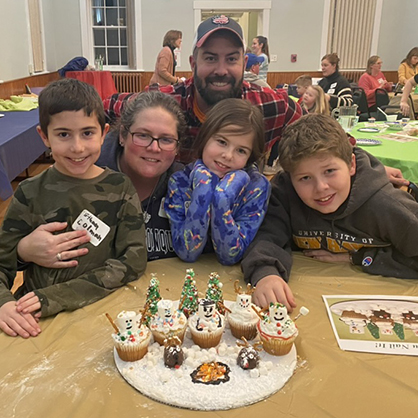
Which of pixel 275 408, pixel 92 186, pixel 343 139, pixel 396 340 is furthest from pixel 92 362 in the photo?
pixel 343 139

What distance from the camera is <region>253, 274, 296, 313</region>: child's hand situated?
122 centimetres

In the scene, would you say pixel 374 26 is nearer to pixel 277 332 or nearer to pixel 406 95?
pixel 406 95

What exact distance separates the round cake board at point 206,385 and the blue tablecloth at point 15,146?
259 centimetres

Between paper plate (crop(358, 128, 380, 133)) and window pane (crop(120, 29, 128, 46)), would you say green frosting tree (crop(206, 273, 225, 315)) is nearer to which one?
paper plate (crop(358, 128, 380, 133))

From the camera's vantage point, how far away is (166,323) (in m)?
1.00

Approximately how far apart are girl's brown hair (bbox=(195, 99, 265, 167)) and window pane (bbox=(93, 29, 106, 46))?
926cm

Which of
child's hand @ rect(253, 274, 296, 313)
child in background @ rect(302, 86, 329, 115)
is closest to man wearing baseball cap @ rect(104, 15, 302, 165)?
child's hand @ rect(253, 274, 296, 313)

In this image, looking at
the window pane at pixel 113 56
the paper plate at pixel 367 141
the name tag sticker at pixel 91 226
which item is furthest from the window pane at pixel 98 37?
the name tag sticker at pixel 91 226

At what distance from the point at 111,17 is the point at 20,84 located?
12.6 ft

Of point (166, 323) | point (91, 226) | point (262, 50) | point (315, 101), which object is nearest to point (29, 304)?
point (91, 226)

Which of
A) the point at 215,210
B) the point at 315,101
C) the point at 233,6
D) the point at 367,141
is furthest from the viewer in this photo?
the point at 233,6

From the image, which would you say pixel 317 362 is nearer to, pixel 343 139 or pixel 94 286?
pixel 94 286

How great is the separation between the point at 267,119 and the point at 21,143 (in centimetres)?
248

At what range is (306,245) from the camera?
164 centimetres
